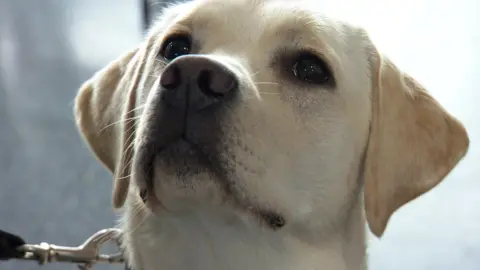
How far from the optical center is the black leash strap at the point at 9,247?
1149 millimetres

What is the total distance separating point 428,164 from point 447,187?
0.94m

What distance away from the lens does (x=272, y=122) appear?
99 centimetres

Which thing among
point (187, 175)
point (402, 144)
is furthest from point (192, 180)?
point (402, 144)

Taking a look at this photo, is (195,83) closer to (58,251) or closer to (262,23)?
(262,23)

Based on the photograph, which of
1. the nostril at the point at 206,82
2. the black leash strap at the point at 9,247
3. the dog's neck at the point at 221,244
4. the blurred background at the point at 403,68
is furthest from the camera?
the blurred background at the point at 403,68

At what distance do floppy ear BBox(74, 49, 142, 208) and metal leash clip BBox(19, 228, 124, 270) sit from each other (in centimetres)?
14

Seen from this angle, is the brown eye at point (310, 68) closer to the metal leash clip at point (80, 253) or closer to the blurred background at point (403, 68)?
the metal leash clip at point (80, 253)

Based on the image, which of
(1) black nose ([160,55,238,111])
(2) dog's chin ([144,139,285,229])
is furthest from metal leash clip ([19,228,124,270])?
(1) black nose ([160,55,238,111])

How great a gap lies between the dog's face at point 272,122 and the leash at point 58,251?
16 cm

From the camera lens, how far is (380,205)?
1.13 meters

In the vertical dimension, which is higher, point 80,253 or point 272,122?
point 272,122

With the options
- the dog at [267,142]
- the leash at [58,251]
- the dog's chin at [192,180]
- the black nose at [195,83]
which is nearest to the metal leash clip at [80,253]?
the leash at [58,251]

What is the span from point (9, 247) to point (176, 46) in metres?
0.49

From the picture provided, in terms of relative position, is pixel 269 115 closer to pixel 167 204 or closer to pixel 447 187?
pixel 167 204
